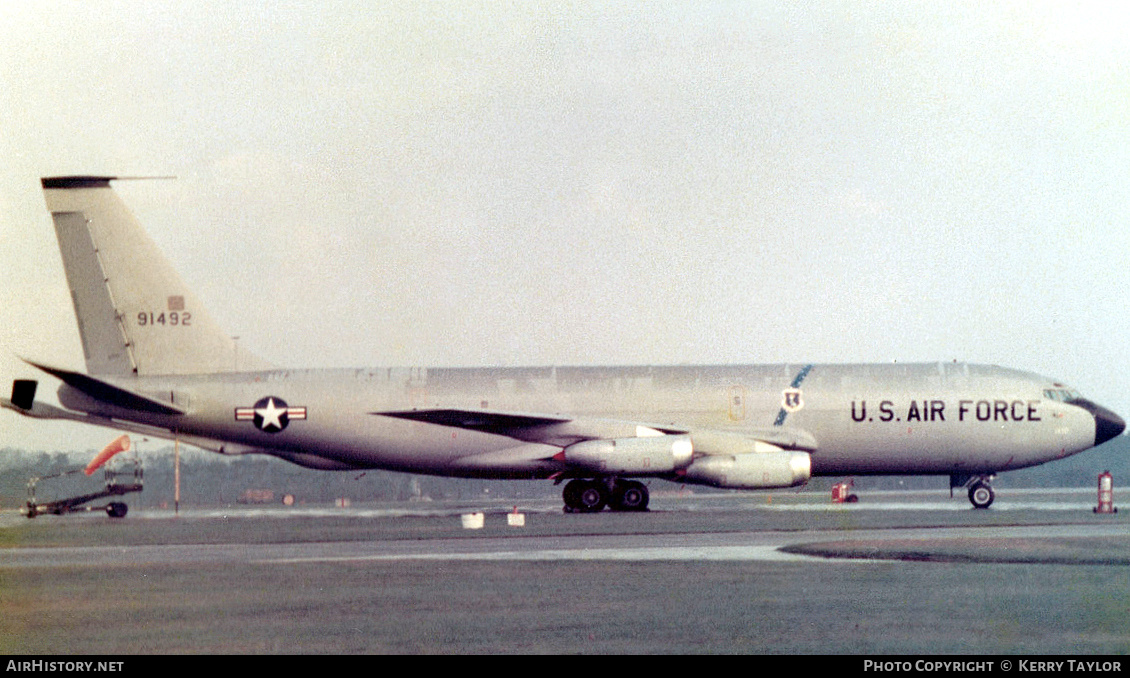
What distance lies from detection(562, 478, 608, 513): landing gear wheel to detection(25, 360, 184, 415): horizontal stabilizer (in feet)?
39.7

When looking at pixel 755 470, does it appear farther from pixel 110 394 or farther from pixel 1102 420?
pixel 110 394

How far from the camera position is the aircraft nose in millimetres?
38500

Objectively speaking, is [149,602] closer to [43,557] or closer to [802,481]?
[43,557]

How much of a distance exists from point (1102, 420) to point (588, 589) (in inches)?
1068

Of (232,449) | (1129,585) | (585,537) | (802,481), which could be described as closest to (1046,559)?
(1129,585)

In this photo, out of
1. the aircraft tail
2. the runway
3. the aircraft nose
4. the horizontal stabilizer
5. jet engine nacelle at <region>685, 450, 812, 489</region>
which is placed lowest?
the runway

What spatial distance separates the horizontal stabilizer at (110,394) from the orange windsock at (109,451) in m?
5.93

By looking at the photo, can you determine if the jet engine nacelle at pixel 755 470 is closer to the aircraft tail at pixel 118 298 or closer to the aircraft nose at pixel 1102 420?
the aircraft nose at pixel 1102 420

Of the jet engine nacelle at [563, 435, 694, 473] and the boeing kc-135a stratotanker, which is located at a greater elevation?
the boeing kc-135a stratotanker

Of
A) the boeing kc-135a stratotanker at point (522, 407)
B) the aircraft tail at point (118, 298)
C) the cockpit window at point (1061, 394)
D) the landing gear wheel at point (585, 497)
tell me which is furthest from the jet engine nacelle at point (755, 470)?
the aircraft tail at point (118, 298)

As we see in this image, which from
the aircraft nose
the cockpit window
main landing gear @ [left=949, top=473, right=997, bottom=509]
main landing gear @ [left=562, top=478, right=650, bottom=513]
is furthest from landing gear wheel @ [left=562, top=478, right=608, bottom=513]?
the aircraft nose

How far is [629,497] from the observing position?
1464 inches

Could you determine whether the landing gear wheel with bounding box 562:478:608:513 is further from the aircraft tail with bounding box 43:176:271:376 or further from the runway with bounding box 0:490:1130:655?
the aircraft tail with bounding box 43:176:271:376

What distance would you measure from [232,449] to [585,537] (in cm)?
1740
